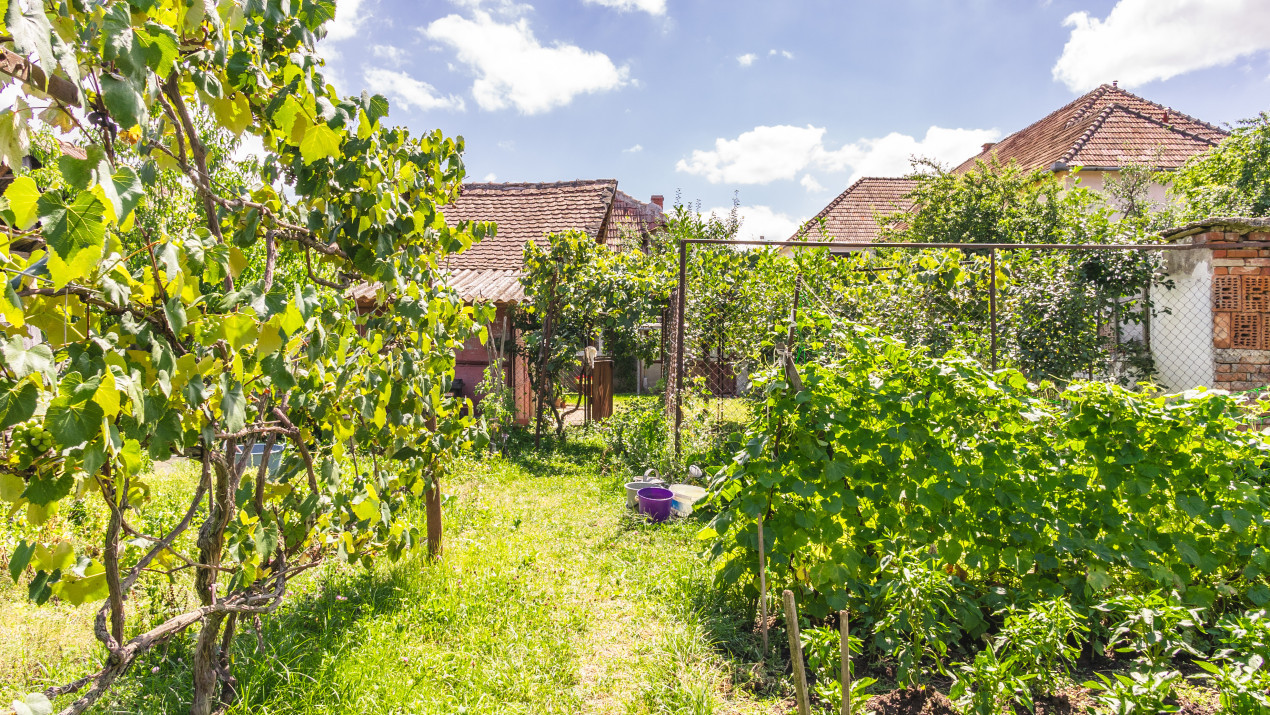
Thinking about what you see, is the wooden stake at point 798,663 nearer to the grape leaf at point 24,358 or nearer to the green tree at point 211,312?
the green tree at point 211,312

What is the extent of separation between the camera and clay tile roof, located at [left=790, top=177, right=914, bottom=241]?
18219 millimetres

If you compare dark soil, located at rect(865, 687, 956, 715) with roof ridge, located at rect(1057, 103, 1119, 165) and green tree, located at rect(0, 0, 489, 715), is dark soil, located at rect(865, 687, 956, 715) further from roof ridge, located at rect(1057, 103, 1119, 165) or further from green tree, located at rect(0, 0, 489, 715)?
roof ridge, located at rect(1057, 103, 1119, 165)

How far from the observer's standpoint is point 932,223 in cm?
1109

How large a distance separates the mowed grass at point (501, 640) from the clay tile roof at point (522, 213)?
8.08 m

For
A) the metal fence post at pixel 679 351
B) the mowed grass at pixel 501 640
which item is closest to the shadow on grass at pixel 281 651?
the mowed grass at pixel 501 640

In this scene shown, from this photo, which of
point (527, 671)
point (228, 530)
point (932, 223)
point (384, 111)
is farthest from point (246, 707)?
point (932, 223)

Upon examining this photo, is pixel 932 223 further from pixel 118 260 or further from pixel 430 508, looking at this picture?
pixel 118 260

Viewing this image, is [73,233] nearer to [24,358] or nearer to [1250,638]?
[24,358]

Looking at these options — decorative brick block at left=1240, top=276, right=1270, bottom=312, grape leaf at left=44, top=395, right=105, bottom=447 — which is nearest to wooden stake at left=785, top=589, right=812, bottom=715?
grape leaf at left=44, top=395, right=105, bottom=447

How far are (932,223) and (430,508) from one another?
1051cm

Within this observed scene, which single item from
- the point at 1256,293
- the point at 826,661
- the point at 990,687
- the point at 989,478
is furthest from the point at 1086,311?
the point at 826,661

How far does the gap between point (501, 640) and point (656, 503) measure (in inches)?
79.5

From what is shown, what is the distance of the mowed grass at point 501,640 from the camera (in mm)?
Result: 2406

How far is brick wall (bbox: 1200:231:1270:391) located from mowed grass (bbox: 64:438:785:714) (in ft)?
18.6
